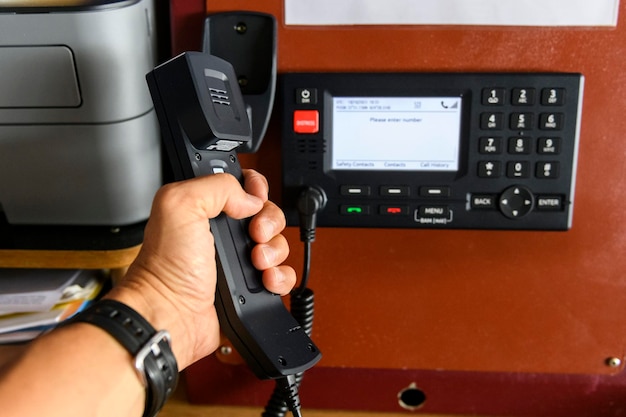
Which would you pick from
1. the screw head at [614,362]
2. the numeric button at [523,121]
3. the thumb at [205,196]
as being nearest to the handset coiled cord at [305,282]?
the thumb at [205,196]

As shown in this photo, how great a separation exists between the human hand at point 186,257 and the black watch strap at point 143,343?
25mm

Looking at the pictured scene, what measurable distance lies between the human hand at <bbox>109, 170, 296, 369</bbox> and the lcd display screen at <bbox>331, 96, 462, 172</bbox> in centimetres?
13

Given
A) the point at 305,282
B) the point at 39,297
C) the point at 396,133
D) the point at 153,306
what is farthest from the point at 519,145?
the point at 39,297

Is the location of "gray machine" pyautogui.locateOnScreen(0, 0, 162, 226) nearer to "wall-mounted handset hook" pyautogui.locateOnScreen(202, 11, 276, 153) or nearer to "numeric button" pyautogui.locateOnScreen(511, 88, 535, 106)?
"wall-mounted handset hook" pyautogui.locateOnScreen(202, 11, 276, 153)

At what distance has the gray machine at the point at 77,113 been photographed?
624mm

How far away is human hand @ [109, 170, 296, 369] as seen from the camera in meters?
0.55

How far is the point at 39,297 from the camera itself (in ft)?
2.33

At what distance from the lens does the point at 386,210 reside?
692mm

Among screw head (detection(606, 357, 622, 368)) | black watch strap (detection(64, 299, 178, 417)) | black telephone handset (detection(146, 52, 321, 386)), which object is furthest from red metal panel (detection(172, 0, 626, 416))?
black watch strap (detection(64, 299, 178, 417))

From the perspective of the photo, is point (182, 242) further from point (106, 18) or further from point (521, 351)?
point (521, 351)

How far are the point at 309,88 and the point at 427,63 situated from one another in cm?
13

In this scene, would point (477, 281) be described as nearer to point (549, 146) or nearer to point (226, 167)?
point (549, 146)

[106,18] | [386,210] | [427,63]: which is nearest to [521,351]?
[386,210]

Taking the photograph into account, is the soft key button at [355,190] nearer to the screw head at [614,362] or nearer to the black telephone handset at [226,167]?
the black telephone handset at [226,167]
